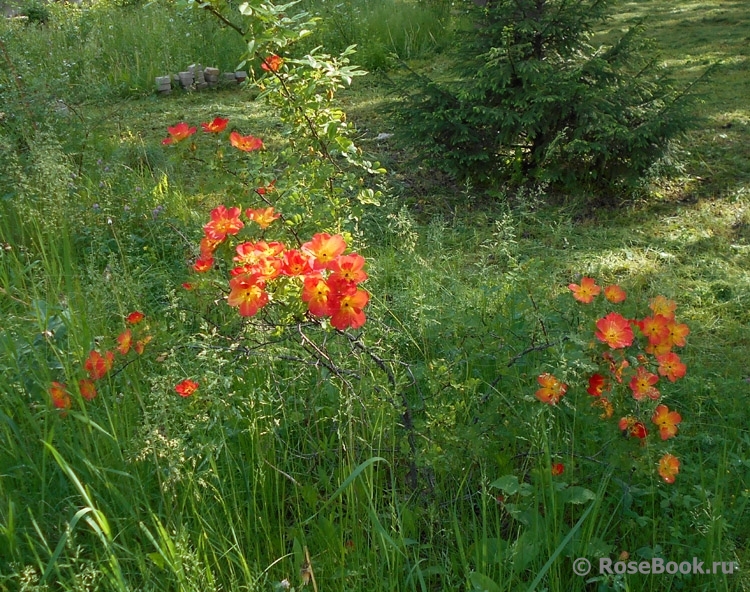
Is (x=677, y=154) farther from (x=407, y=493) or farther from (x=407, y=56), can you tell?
(x=407, y=56)

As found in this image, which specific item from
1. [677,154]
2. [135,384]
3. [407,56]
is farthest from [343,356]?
[407,56]

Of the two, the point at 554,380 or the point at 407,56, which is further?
the point at 407,56

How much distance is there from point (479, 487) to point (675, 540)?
20.2 inches

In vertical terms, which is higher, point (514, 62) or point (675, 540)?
point (514, 62)

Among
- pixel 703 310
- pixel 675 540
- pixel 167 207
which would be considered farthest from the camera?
pixel 167 207

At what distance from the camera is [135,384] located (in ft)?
6.97

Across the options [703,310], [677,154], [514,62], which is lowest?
[703,310]
